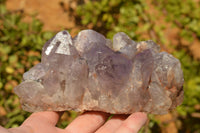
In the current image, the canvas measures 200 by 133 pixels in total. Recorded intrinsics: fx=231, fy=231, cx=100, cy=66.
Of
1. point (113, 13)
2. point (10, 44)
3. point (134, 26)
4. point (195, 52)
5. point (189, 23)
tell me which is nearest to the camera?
point (10, 44)

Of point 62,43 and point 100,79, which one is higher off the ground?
point 62,43

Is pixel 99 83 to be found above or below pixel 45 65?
below

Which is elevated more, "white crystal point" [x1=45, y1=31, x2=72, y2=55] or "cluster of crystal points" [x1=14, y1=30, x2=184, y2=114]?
"white crystal point" [x1=45, y1=31, x2=72, y2=55]

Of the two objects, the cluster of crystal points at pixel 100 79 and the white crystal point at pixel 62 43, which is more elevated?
the white crystal point at pixel 62 43

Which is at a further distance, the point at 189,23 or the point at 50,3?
the point at 50,3

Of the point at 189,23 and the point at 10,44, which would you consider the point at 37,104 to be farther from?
the point at 189,23

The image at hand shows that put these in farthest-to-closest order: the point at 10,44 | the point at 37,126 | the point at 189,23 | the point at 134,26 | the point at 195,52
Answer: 1. the point at 195,52
2. the point at 189,23
3. the point at 134,26
4. the point at 10,44
5. the point at 37,126

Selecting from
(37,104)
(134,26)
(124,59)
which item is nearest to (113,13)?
(134,26)

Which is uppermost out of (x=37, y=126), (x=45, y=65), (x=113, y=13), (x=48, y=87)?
(x=113, y=13)
